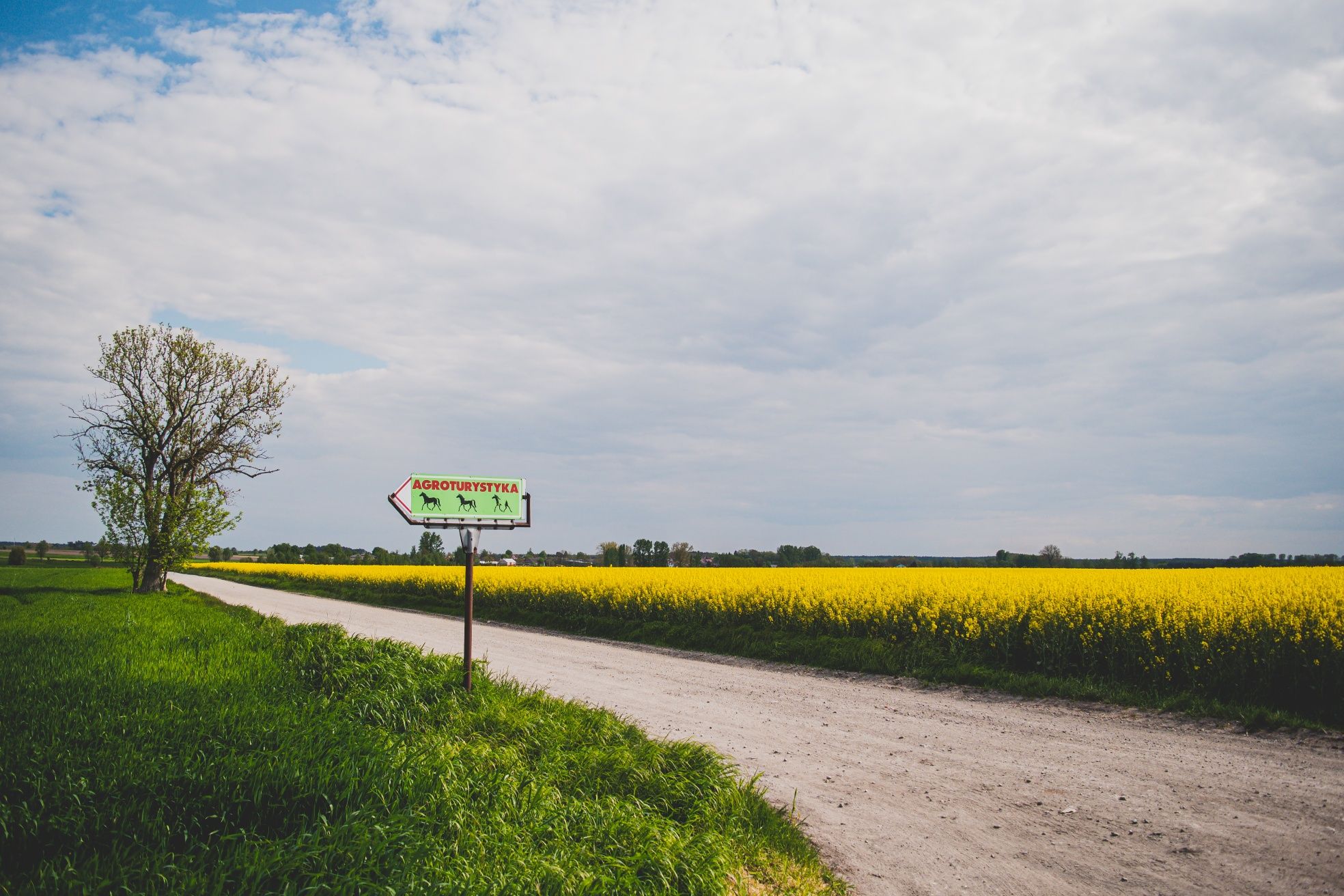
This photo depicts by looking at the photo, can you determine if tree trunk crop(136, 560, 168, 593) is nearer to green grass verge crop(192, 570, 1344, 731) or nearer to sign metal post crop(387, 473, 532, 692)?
green grass verge crop(192, 570, 1344, 731)

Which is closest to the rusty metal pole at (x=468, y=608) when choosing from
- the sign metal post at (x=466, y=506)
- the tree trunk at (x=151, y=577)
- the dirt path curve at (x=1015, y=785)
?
the sign metal post at (x=466, y=506)

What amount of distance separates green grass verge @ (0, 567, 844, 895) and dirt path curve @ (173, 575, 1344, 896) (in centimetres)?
98

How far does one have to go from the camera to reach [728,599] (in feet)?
63.8

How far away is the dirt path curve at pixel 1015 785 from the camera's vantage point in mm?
5008

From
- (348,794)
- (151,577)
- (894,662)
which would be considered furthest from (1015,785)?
(151,577)

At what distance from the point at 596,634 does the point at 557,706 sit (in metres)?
13.7

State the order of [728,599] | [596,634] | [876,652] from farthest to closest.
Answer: [596,634]
[728,599]
[876,652]

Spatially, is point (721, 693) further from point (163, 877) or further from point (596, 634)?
point (596, 634)

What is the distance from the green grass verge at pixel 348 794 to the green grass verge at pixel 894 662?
25.4ft

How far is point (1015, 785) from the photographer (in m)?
6.72

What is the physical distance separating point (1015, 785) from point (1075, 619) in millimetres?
7117

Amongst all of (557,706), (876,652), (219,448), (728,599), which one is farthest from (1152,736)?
(219,448)

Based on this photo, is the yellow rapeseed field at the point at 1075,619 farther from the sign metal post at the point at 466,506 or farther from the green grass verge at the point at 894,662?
the sign metal post at the point at 466,506

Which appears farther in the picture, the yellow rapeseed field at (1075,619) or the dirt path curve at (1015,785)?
the yellow rapeseed field at (1075,619)
